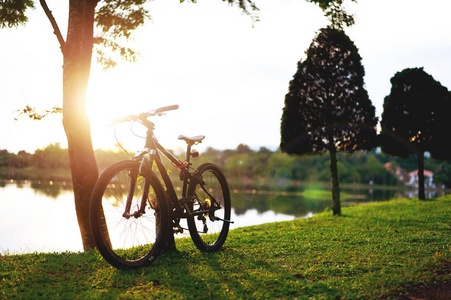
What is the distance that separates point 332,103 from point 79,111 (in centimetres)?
874

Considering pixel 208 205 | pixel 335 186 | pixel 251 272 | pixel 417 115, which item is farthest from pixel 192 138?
pixel 417 115

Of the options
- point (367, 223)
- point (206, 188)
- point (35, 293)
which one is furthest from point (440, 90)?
point (35, 293)

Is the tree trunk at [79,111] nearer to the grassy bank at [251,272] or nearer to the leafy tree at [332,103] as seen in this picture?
the grassy bank at [251,272]

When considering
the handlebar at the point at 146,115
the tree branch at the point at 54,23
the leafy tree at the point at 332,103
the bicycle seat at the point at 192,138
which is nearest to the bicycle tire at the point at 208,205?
the bicycle seat at the point at 192,138

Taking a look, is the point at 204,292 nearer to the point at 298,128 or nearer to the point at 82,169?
the point at 82,169

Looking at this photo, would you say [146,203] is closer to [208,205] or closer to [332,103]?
[208,205]

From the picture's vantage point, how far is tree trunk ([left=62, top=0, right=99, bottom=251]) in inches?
232

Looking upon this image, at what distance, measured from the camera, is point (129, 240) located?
16.4 feet

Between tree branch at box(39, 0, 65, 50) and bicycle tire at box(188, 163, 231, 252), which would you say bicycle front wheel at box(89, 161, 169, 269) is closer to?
bicycle tire at box(188, 163, 231, 252)

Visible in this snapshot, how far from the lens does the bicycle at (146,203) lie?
156 inches

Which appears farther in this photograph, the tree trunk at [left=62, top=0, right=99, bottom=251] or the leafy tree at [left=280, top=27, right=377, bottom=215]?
the leafy tree at [left=280, top=27, right=377, bottom=215]

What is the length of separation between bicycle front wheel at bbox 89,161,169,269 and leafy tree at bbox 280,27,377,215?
8656 mm

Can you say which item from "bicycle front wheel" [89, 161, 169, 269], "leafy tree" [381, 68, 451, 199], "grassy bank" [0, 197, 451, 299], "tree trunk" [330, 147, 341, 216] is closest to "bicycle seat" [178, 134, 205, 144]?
"bicycle front wheel" [89, 161, 169, 269]

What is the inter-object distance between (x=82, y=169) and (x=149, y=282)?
2.84m
